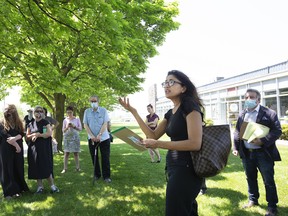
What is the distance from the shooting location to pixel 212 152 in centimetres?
254

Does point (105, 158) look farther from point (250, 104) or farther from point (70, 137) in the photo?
point (250, 104)

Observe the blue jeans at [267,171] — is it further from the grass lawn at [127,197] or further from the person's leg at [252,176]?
the grass lawn at [127,197]

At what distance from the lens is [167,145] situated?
2467mm

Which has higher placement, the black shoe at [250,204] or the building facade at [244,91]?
the building facade at [244,91]

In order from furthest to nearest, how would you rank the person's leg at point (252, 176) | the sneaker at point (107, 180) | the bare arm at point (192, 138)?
the sneaker at point (107, 180) < the person's leg at point (252, 176) < the bare arm at point (192, 138)

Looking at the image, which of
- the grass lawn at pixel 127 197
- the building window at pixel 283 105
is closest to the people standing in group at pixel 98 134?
the grass lawn at pixel 127 197

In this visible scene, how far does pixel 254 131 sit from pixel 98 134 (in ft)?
13.6

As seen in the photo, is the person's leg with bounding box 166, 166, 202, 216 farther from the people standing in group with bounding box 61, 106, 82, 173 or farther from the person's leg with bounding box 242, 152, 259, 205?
the people standing in group with bounding box 61, 106, 82, 173

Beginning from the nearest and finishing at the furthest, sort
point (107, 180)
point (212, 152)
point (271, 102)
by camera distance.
Answer: point (212, 152) < point (107, 180) < point (271, 102)

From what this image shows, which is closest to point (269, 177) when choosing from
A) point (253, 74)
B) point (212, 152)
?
point (212, 152)

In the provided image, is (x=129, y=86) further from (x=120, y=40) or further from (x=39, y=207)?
(x=39, y=207)

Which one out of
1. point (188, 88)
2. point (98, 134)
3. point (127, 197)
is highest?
point (188, 88)

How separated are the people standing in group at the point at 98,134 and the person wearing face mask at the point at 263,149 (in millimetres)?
3605

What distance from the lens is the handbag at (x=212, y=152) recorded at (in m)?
2.48
